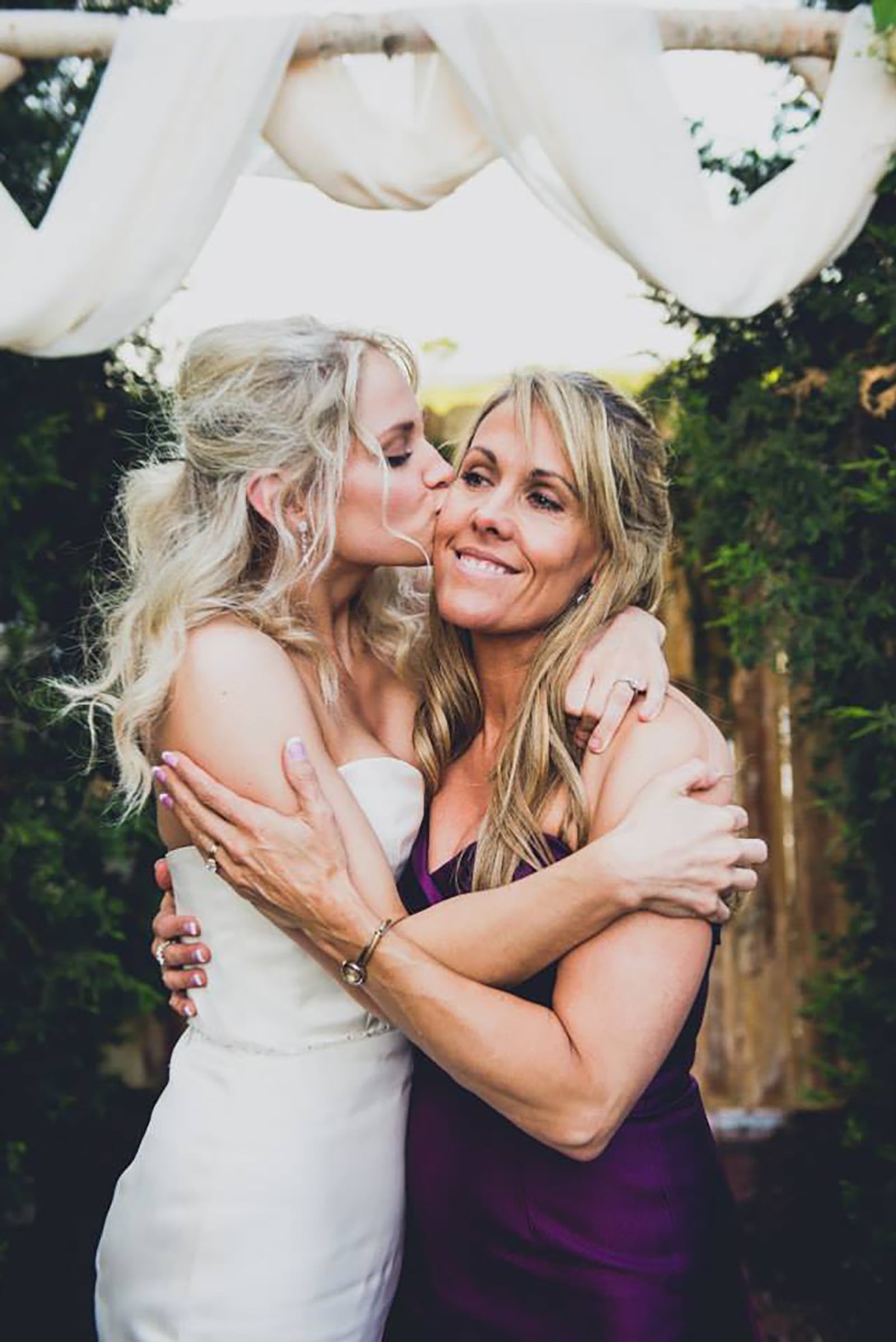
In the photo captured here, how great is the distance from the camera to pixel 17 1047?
3.40 m

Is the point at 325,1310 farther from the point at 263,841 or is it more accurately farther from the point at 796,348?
the point at 796,348

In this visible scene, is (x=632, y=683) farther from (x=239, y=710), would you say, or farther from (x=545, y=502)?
(x=239, y=710)

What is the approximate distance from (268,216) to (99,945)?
2105 mm

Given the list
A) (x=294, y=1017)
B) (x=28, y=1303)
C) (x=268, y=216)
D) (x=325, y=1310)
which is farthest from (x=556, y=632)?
(x=28, y=1303)

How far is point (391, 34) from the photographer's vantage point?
3.20 m

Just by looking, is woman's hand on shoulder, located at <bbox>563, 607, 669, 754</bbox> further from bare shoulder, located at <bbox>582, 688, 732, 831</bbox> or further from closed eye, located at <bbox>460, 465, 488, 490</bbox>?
closed eye, located at <bbox>460, 465, 488, 490</bbox>

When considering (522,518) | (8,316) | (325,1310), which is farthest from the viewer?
(8,316)

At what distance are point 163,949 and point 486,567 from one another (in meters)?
0.79

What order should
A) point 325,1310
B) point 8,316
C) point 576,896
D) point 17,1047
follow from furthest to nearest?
point 17,1047, point 8,316, point 325,1310, point 576,896

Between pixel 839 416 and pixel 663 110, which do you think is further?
pixel 839 416

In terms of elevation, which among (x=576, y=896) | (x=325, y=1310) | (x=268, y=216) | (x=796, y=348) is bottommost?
(x=325, y=1310)

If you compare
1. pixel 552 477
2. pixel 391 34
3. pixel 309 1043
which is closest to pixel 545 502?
pixel 552 477

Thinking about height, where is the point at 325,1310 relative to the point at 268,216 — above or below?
below

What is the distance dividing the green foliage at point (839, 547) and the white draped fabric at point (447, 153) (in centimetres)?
15
